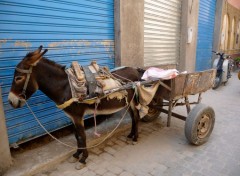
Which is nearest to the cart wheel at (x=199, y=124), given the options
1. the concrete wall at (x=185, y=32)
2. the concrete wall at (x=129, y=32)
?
the concrete wall at (x=129, y=32)

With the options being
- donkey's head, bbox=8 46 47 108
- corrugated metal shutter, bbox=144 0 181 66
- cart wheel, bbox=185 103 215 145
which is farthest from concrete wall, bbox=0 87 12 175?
corrugated metal shutter, bbox=144 0 181 66

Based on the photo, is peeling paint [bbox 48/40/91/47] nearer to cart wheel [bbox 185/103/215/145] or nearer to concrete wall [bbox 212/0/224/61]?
cart wheel [bbox 185/103/215/145]

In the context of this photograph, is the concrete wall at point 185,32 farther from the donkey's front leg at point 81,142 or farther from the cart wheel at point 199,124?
the donkey's front leg at point 81,142

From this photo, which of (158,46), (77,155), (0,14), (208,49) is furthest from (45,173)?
(208,49)

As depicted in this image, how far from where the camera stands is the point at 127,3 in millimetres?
4867

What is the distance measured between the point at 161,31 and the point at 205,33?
4163 mm

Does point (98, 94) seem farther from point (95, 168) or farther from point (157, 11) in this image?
point (157, 11)

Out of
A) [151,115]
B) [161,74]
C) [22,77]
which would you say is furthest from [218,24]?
[22,77]

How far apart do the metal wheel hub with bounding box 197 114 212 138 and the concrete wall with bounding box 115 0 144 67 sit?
2094 mm

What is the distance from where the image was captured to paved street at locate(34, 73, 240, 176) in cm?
318

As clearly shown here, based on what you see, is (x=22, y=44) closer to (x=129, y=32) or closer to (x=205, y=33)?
(x=129, y=32)

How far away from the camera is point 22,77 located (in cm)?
265

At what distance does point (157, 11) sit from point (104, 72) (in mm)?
3865

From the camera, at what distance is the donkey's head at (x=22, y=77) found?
2.62m
